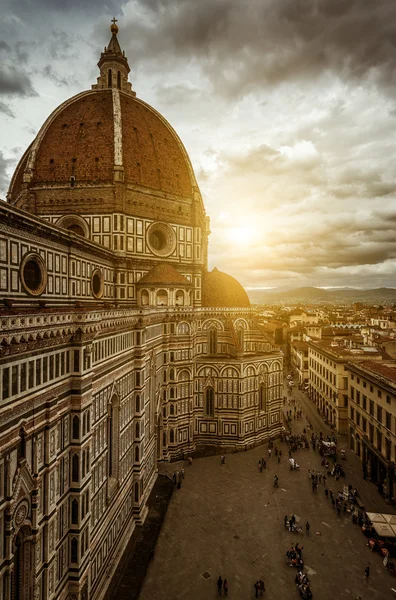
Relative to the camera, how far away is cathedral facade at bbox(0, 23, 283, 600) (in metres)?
11.3

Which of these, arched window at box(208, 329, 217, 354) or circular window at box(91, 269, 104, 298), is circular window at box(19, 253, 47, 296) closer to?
circular window at box(91, 269, 104, 298)

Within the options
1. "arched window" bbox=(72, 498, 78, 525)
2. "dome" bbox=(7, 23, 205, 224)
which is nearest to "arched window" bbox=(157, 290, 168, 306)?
"dome" bbox=(7, 23, 205, 224)

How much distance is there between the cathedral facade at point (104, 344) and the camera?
11320 mm

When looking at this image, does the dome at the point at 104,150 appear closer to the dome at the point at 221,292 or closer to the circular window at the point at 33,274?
the dome at the point at 221,292

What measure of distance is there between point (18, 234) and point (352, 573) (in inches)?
898

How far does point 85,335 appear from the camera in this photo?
13.9m

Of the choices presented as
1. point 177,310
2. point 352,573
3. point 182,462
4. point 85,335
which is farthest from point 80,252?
point 352,573

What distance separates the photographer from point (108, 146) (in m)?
32.7

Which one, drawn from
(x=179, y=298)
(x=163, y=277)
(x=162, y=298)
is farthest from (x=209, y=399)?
(x=163, y=277)

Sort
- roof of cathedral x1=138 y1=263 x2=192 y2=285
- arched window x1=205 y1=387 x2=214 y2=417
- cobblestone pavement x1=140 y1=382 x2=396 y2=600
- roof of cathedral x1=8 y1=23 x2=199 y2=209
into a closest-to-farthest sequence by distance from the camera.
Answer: cobblestone pavement x1=140 y1=382 x2=396 y2=600 < roof of cathedral x1=8 y1=23 x2=199 y2=209 < roof of cathedral x1=138 y1=263 x2=192 y2=285 < arched window x1=205 y1=387 x2=214 y2=417

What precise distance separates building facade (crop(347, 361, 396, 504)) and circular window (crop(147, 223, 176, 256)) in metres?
19.5

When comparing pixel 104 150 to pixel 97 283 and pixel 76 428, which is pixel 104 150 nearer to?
pixel 97 283

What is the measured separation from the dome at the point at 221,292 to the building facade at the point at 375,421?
40.0 ft

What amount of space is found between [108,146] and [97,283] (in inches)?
509
